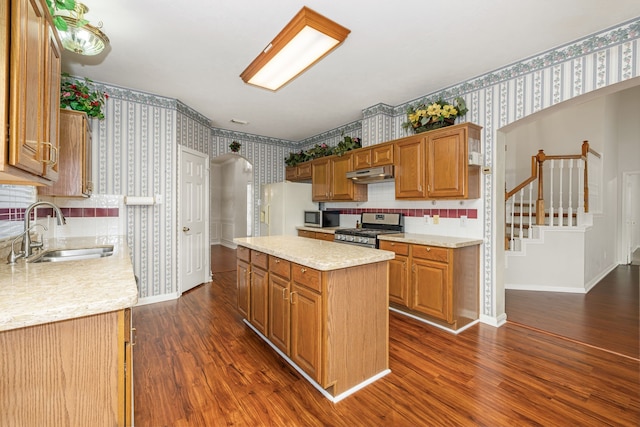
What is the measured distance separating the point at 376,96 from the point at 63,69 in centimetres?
345

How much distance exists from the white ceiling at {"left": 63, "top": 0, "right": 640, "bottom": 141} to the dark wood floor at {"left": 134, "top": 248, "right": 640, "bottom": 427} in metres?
2.65

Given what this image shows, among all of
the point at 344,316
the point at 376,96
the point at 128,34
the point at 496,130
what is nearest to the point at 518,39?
the point at 496,130

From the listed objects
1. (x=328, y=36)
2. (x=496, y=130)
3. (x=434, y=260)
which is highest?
(x=328, y=36)

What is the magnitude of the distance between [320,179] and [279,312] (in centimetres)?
308

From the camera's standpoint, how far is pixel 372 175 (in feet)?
12.7

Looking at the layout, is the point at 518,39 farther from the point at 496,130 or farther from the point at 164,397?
the point at 164,397

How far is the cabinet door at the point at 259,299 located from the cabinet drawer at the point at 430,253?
63.9 inches

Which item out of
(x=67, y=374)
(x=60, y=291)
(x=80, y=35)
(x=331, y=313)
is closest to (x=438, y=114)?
(x=331, y=313)

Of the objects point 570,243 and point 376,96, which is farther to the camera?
point 570,243

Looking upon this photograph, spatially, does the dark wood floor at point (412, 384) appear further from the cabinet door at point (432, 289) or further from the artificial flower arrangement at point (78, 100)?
the artificial flower arrangement at point (78, 100)

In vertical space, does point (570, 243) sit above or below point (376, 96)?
below

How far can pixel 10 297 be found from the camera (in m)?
1.05

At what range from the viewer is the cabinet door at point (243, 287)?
2.85 metres

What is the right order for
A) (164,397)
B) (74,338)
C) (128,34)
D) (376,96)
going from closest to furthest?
(74,338) → (164,397) → (128,34) → (376,96)
